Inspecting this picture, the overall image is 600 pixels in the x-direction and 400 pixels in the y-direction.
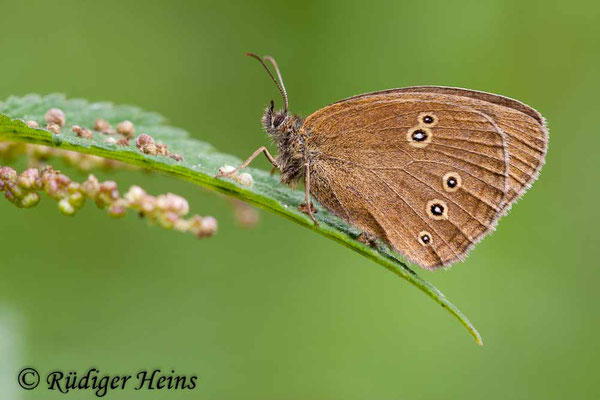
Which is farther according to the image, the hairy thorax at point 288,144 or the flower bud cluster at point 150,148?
the hairy thorax at point 288,144

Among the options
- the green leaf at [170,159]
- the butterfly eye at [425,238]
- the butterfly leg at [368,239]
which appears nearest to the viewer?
the green leaf at [170,159]

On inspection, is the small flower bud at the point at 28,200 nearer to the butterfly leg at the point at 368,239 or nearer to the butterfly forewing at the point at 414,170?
the butterfly leg at the point at 368,239

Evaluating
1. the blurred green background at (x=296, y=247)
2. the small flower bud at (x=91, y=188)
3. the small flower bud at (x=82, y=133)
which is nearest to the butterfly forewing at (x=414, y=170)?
the blurred green background at (x=296, y=247)

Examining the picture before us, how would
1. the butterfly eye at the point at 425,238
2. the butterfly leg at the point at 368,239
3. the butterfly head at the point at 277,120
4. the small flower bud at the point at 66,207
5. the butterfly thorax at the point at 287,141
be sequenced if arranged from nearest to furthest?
the small flower bud at the point at 66,207, the butterfly leg at the point at 368,239, the butterfly eye at the point at 425,238, the butterfly thorax at the point at 287,141, the butterfly head at the point at 277,120

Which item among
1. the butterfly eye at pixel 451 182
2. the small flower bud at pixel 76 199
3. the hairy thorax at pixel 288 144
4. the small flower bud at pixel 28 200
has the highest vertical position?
the hairy thorax at pixel 288 144

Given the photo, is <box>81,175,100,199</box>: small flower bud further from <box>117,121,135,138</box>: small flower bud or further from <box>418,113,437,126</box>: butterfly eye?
<box>418,113,437,126</box>: butterfly eye

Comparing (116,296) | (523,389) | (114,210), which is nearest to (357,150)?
(114,210)

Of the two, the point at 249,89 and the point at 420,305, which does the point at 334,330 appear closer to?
the point at 420,305

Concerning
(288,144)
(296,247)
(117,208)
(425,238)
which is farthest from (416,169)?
(296,247)
